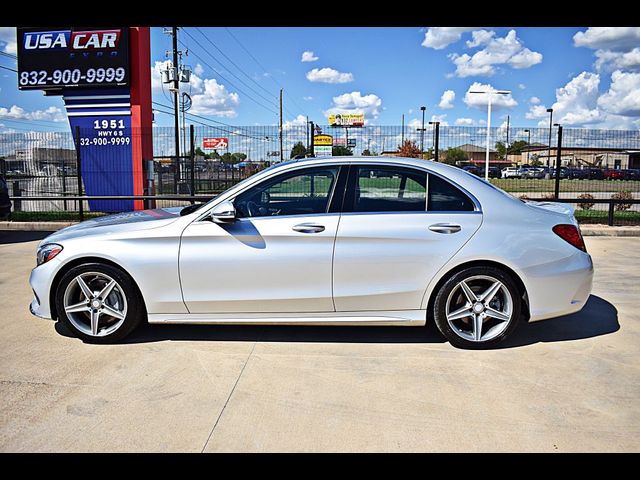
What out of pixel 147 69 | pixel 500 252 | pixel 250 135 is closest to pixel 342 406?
pixel 500 252

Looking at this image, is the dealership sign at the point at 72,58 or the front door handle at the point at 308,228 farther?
the dealership sign at the point at 72,58

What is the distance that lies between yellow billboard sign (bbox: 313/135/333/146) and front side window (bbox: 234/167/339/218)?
25.9 feet

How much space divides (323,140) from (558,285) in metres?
8.92

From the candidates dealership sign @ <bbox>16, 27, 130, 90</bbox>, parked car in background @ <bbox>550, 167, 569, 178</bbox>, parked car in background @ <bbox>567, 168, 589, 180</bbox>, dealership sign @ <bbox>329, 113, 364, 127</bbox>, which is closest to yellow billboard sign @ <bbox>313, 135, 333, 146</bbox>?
parked car in background @ <bbox>550, 167, 569, 178</bbox>

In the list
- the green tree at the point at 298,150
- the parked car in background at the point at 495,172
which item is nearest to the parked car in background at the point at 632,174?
the parked car in background at the point at 495,172

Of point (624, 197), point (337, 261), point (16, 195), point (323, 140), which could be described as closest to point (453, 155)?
point (323, 140)

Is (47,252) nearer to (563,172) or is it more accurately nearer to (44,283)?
(44,283)

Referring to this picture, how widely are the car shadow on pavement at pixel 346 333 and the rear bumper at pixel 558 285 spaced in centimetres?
40

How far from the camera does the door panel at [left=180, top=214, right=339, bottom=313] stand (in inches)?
175

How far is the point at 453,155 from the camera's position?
42.1 feet

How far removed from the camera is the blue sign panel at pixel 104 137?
55.1 ft

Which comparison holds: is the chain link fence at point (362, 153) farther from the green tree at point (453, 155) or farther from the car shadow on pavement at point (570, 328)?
the car shadow on pavement at point (570, 328)

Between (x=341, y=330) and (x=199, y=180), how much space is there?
11621mm

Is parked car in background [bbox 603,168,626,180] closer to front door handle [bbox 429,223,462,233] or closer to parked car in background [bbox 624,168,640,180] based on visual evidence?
parked car in background [bbox 624,168,640,180]
